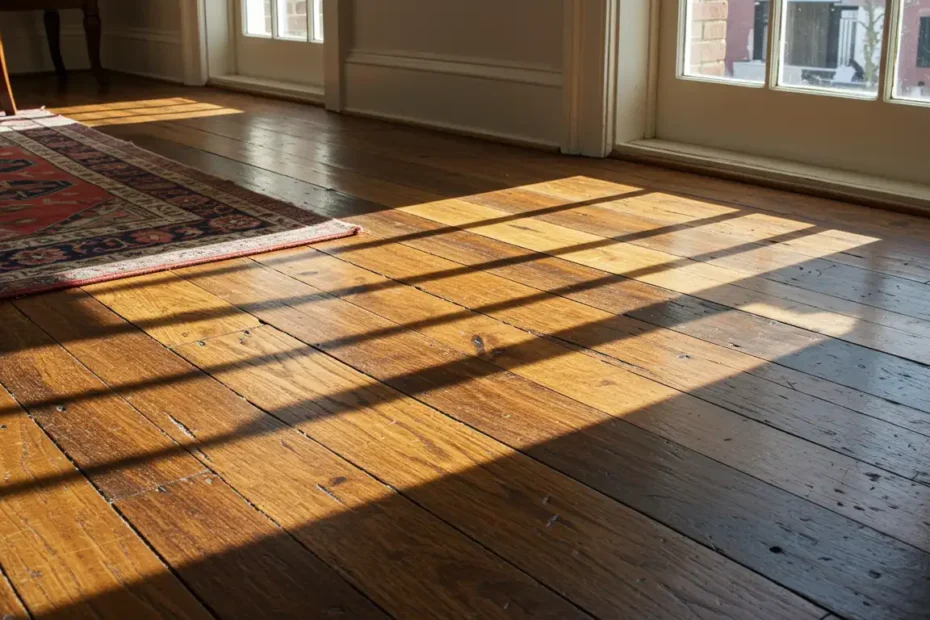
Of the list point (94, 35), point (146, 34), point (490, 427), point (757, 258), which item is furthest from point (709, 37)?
point (146, 34)

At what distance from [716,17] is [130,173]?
6.04ft

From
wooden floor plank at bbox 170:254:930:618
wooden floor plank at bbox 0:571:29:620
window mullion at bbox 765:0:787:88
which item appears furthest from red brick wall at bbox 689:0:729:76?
wooden floor plank at bbox 0:571:29:620

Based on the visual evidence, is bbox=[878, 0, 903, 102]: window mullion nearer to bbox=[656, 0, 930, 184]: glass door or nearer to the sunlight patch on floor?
bbox=[656, 0, 930, 184]: glass door

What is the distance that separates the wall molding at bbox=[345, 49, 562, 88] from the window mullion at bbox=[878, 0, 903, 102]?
1076 millimetres

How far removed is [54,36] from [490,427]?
5.66m

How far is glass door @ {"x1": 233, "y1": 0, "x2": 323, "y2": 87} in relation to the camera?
5.02 m

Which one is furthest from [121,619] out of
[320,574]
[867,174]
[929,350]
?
[867,174]

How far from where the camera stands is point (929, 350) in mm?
1748

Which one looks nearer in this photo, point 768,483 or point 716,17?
point 768,483

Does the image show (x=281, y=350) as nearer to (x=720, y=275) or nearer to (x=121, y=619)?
(x=121, y=619)

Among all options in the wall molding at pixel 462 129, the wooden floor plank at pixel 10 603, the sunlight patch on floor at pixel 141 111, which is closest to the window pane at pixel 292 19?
the sunlight patch on floor at pixel 141 111

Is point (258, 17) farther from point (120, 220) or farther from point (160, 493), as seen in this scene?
point (160, 493)

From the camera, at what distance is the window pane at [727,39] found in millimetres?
3145

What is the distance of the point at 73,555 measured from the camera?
3.87 ft
